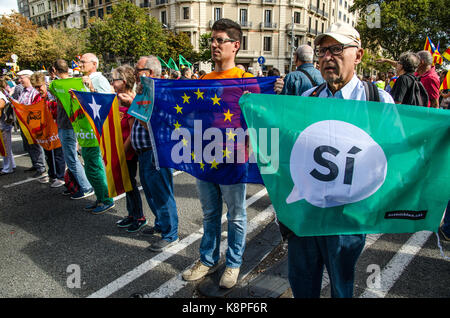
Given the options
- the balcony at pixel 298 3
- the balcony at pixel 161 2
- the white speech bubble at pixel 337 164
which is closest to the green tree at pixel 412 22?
the balcony at pixel 298 3

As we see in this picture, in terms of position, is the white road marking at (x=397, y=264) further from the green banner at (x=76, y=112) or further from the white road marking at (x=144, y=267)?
the green banner at (x=76, y=112)

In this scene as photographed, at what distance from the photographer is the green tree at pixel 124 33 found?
3369 cm

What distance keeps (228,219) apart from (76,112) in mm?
2684

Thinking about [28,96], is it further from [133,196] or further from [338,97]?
[338,97]

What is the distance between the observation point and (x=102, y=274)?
2.83 metres

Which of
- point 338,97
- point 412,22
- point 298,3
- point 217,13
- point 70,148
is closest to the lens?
point 338,97

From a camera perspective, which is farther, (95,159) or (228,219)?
(95,159)

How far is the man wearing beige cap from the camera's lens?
1.69 meters

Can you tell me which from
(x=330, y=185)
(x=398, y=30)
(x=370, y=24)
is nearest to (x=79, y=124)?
(x=330, y=185)

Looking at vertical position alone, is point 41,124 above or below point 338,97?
below

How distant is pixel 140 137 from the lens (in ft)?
10.2

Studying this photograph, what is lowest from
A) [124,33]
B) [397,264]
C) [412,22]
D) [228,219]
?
[397,264]

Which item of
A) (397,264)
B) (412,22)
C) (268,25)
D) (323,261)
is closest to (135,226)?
(323,261)

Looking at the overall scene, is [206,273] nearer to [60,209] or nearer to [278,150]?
[278,150]
